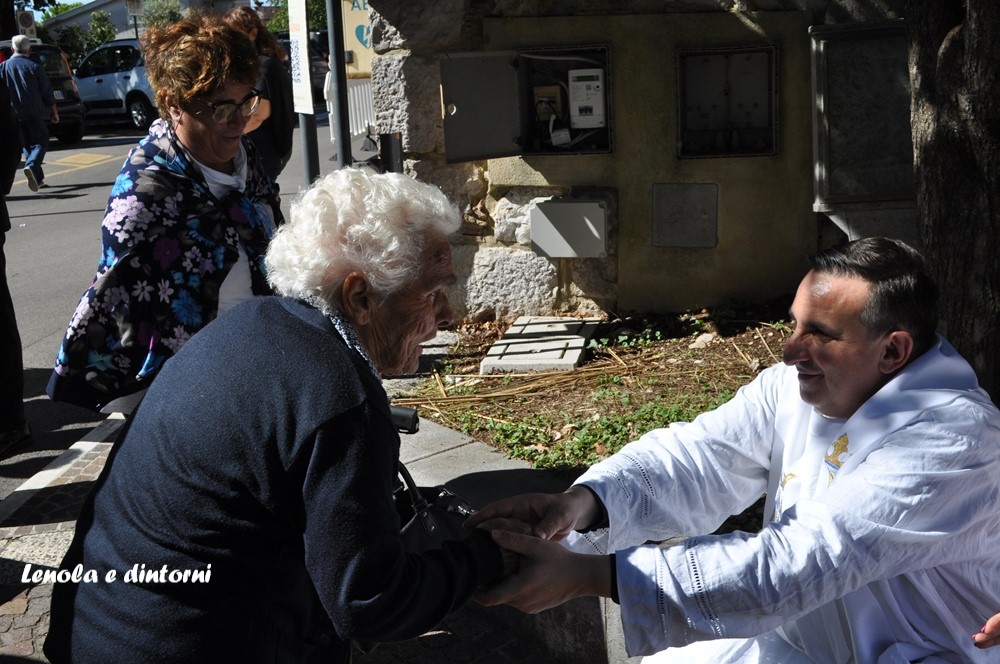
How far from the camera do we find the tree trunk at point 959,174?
3.14 meters

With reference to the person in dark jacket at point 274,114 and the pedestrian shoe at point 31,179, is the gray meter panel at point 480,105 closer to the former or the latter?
the person in dark jacket at point 274,114

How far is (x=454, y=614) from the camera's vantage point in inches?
148

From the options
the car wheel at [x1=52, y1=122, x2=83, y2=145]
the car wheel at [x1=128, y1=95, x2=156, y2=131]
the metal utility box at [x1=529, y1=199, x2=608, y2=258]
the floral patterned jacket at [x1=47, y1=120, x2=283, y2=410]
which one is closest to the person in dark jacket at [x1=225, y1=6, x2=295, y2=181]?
the metal utility box at [x1=529, y1=199, x2=608, y2=258]

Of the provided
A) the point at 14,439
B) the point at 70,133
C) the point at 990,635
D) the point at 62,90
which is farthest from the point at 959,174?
the point at 70,133

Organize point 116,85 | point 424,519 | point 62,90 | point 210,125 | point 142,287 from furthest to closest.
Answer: point 116,85 → point 62,90 → point 210,125 → point 142,287 → point 424,519

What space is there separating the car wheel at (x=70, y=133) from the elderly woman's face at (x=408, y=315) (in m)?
21.8

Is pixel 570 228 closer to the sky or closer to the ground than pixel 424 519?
closer to the sky

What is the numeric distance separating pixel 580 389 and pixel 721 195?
146 centimetres

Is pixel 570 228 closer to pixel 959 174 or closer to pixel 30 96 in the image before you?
pixel 959 174

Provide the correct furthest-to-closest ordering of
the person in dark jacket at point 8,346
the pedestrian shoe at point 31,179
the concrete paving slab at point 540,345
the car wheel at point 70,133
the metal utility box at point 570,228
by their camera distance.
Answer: the car wheel at point 70,133
the pedestrian shoe at point 31,179
the metal utility box at point 570,228
the concrete paving slab at point 540,345
the person in dark jacket at point 8,346

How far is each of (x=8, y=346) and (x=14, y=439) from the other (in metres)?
0.53

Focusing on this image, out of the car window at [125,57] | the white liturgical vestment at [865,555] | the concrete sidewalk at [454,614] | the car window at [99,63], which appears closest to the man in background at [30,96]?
the car window at [125,57]

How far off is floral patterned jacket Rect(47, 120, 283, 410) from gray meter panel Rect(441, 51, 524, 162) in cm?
251

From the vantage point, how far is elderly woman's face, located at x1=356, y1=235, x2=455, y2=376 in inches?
86.1
